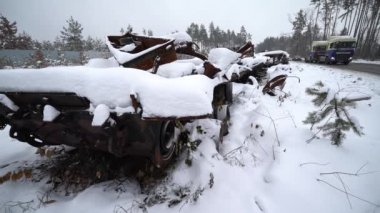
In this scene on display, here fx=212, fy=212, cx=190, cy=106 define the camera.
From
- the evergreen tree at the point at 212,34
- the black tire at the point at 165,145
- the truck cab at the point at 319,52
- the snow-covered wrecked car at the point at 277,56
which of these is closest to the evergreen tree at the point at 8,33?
the snow-covered wrecked car at the point at 277,56

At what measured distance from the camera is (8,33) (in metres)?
30.6

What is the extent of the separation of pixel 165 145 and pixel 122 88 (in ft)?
2.48

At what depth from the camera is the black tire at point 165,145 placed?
183 centimetres

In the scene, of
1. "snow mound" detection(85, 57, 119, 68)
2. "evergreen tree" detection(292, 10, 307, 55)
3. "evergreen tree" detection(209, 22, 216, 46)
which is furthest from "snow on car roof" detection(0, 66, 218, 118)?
"evergreen tree" detection(209, 22, 216, 46)

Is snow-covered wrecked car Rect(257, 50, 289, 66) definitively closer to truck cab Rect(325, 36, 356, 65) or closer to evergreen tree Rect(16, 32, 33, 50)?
truck cab Rect(325, 36, 356, 65)

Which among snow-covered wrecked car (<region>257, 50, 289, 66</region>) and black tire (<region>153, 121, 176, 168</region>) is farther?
snow-covered wrecked car (<region>257, 50, 289, 66</region>)

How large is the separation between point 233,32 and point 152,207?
9473 centimetres

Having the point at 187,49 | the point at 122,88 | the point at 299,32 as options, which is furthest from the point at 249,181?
the point at 299,32

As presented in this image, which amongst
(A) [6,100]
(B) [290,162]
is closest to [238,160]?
(B) [290,162]

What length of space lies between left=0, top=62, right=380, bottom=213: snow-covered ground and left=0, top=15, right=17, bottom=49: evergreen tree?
3275 cm

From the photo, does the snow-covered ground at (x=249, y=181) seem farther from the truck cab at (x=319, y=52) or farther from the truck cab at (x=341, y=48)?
the truck cab at (x=319, y=52)

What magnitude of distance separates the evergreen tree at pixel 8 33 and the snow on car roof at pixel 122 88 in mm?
32938

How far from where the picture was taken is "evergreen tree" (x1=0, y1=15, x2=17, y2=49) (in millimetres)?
27103

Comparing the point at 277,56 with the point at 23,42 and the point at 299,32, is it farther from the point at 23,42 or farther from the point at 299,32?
Answer: the point at 299,32
